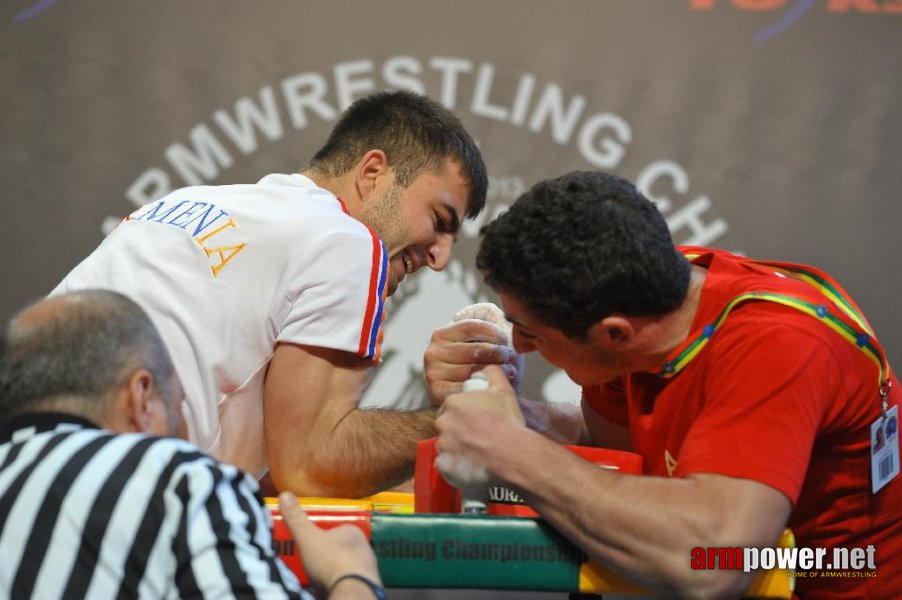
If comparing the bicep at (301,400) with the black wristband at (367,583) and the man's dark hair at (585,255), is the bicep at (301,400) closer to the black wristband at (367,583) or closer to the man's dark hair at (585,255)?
the man's dark hair at (585,255)

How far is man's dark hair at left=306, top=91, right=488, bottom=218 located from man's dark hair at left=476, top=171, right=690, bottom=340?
31.5 inches

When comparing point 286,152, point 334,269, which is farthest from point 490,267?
point 286,152

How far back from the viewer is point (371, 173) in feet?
7.14

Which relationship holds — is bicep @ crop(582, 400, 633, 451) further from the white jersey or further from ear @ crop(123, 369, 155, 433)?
ear @ crop(123, 369, 155, 433)

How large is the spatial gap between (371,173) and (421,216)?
157mm

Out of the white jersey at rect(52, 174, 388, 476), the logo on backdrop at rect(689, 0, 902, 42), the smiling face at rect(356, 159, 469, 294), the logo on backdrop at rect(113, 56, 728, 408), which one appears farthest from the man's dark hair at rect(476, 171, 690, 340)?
the logo on backdrop at rect(689, 0, 902, 42)

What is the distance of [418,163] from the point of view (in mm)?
2176

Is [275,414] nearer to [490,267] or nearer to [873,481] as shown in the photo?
[490,267]

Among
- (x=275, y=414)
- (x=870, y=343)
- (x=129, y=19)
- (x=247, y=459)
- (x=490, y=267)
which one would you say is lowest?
(x=247, y=459)

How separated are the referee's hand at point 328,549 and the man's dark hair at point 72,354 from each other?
0.77 feet

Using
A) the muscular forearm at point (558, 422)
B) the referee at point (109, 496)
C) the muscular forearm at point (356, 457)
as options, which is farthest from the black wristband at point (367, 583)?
the muscular forearm at point (558, 422)

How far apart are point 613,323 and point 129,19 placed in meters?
2.00

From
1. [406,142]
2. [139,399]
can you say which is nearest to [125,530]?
[139,399]

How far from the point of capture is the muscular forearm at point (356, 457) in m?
1.69
